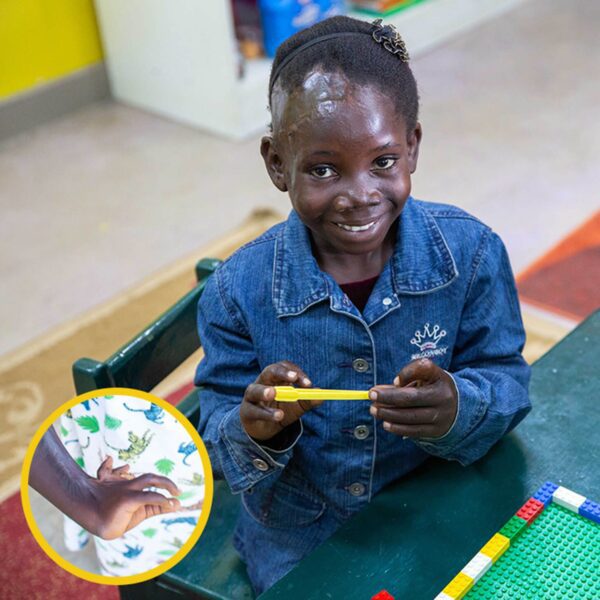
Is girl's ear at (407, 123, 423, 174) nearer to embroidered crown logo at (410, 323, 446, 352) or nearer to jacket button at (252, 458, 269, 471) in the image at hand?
embroidered crown logo at (410, 323, 446, 352)

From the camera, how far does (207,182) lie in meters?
3.13

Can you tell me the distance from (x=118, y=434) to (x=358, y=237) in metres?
0.28

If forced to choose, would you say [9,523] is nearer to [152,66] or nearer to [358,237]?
[358,237]

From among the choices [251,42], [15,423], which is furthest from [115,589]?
[251,42]

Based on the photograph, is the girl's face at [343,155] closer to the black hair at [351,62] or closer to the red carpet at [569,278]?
the black hair at [351,62]

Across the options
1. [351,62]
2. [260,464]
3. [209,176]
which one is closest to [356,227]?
[351,62]

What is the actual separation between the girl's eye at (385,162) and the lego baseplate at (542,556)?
0.34m

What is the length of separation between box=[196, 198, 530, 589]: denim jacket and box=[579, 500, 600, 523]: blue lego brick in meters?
0.12

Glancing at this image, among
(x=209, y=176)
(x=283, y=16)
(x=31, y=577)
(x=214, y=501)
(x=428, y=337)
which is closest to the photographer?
(x=428, y=337)

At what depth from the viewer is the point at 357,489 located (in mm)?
1141

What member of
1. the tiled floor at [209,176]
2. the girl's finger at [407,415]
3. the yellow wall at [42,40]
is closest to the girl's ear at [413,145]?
the girl's finger at [407,415]

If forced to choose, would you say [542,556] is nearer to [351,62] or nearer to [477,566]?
[477,566]

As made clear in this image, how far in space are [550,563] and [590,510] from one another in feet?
0.23

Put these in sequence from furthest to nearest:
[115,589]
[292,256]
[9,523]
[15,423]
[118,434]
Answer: [15,423], [9,523], [115,589], [292,256], [118,434]
